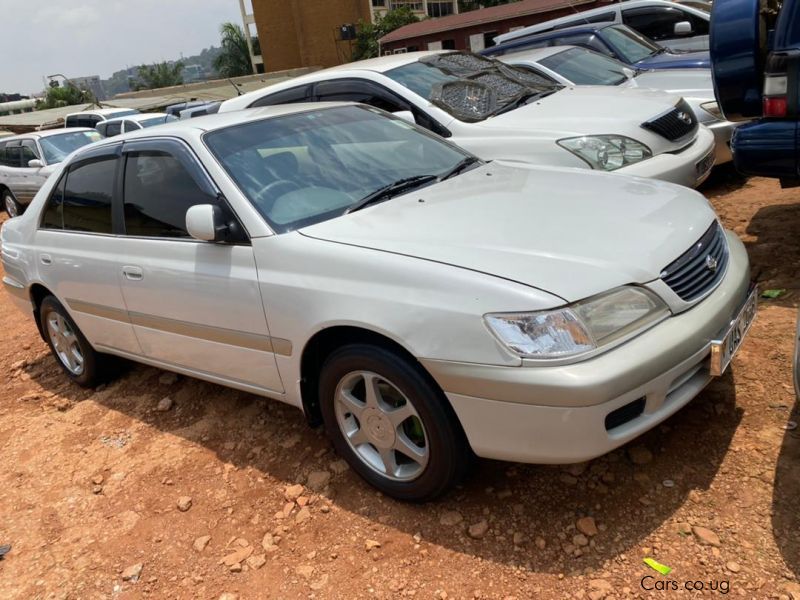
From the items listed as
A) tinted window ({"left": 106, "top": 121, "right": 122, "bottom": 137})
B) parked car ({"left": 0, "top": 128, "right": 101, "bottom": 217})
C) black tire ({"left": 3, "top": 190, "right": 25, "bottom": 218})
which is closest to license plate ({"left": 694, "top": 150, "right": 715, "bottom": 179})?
parked car ({"left": 0, "top": 128, "right": 101, "bottom": 217})

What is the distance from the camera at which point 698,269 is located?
2.61 m

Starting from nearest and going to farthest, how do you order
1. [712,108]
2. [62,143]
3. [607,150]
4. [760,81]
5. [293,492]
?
[293,492] → [760,81] → [607,150] → [712,108] → [62,143]

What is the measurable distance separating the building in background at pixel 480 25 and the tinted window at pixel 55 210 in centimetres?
2343

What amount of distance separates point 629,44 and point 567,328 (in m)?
7.72

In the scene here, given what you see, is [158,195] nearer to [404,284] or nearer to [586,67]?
[404,284]

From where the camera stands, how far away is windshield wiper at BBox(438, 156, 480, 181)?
3.47 m

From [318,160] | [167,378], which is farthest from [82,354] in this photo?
[318,160]

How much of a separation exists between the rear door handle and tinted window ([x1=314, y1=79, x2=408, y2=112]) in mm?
2821

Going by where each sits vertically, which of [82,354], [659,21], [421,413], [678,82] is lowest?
[82,354]

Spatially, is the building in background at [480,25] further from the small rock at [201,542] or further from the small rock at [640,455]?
the small rock at [201,542]

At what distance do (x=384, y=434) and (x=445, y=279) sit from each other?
760mm

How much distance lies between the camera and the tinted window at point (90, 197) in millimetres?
3871

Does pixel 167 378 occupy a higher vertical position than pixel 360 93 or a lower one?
lower

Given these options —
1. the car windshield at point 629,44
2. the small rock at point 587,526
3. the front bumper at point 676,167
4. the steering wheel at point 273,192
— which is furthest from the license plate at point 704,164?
the small rock at point 587,526
